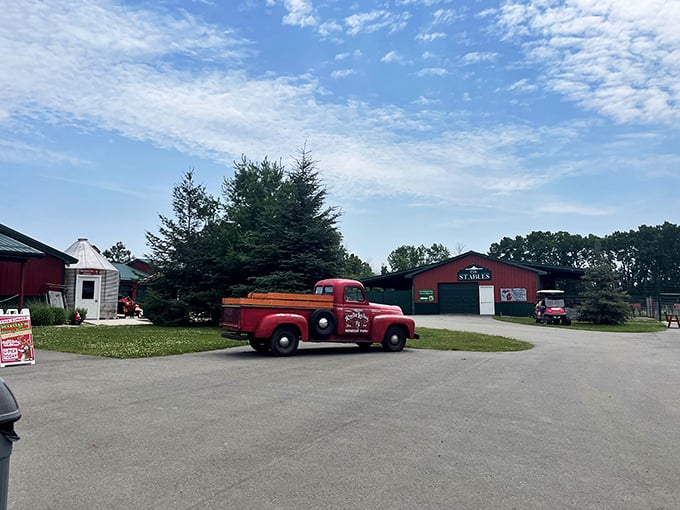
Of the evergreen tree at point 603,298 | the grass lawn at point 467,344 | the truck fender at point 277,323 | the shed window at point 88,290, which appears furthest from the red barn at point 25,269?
the evergreen tree at point 603,298

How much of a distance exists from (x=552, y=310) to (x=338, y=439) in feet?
99.4

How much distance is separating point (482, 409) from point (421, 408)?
0.88 meters

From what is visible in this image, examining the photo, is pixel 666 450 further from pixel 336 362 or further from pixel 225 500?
pixel 336 362

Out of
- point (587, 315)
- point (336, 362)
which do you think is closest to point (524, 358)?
point (336, 362)

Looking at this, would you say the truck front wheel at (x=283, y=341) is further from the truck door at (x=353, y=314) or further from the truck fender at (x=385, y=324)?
the truck fender at (x=385, y=324)

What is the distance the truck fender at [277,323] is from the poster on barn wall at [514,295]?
33.4 m

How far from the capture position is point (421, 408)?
7660 mm

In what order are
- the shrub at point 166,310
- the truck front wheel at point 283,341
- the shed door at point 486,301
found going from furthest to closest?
the shed door at point 486,301, the shrub at point 166,310, the truck front wheel at point 283,341

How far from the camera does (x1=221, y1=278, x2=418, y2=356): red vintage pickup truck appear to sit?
1362cm

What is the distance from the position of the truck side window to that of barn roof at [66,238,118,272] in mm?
19744

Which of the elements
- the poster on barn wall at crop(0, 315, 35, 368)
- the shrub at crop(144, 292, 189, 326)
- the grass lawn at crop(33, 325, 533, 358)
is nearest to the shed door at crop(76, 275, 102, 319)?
the shrub at crop(144, 292, 189, 326)

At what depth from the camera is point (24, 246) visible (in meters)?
22.6

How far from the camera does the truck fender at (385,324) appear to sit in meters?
15.4

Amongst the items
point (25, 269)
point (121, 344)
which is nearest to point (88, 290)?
point (25, 269)
